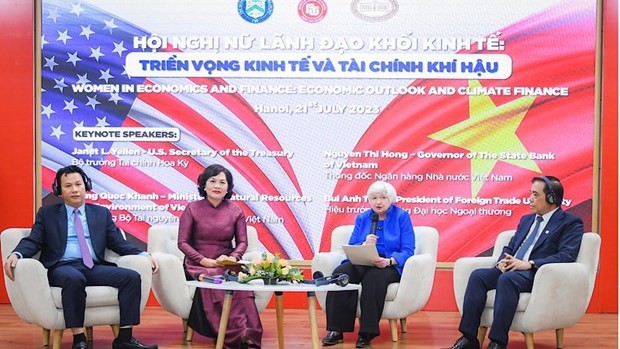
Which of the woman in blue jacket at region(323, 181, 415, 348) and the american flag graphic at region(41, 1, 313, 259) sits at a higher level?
the american flag graphic at region(41, 1, 313, 259)

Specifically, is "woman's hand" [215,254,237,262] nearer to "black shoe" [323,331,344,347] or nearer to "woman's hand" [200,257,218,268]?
"woman's hand" [200,257,218,268]

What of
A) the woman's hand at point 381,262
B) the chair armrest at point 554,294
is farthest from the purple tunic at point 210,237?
the chair armrest at point 554,294

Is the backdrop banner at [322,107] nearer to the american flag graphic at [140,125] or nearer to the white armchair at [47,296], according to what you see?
the american flag graphic at [140,125]

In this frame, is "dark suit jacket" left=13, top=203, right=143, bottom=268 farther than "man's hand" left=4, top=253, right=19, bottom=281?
Yes

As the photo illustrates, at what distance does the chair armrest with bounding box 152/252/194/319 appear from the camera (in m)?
5.90

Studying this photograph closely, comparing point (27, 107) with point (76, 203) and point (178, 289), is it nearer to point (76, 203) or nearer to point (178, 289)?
point (76, 203)

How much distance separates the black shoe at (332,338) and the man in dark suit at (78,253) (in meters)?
1.10

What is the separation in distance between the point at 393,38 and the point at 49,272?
326cm

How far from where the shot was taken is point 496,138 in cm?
736

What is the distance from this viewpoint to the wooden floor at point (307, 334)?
235 inches

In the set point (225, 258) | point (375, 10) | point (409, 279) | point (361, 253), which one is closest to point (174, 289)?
point (225, 258)

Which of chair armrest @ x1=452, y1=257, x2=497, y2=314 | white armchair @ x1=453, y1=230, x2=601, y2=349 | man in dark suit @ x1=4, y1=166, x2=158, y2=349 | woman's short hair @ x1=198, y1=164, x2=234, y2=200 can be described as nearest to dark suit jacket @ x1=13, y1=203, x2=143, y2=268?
man in dark suit @ x1=4, y1=166, x2=158, y2=349

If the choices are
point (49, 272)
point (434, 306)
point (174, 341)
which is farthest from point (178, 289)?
point (434, 306)

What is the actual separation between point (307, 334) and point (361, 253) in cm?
77
